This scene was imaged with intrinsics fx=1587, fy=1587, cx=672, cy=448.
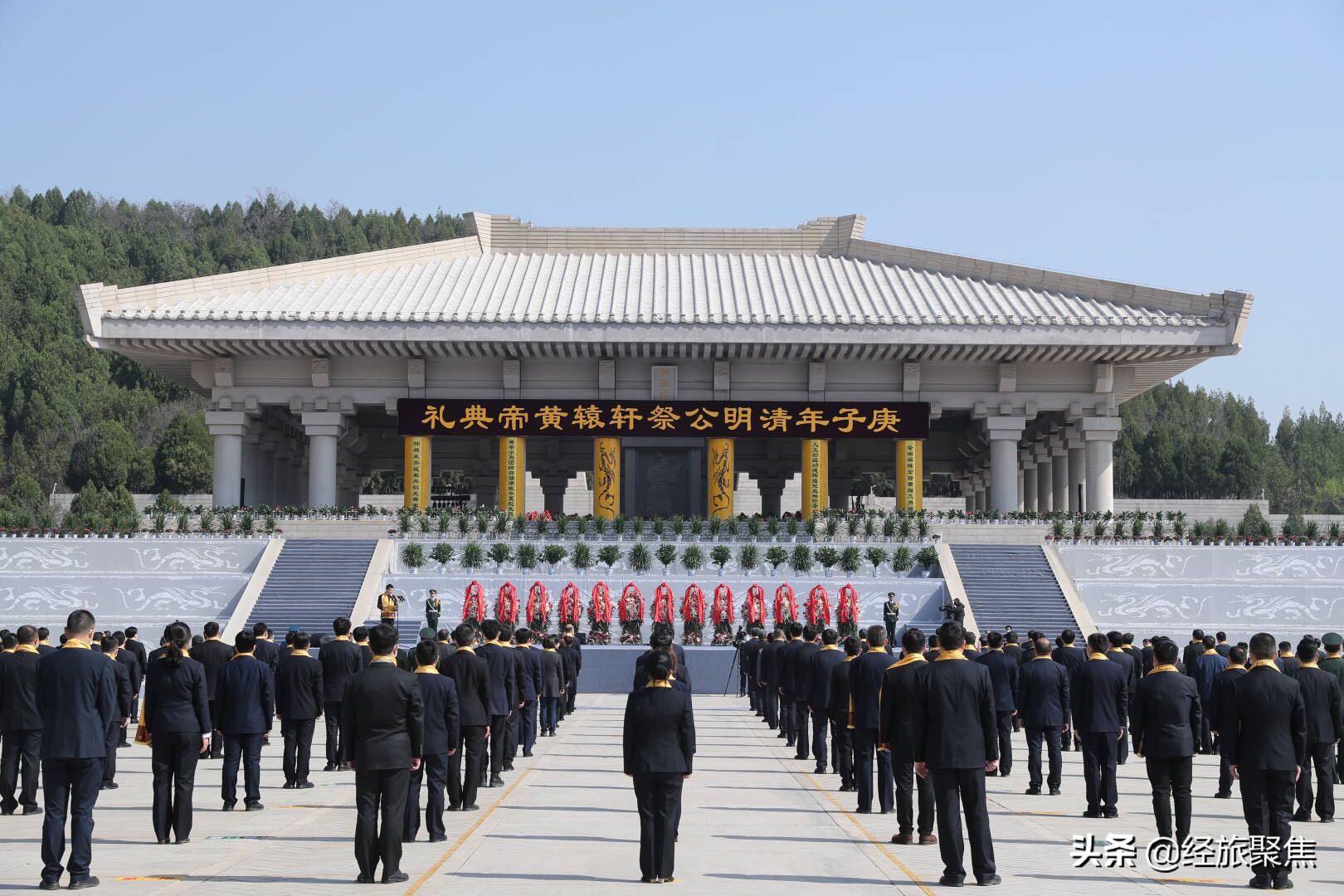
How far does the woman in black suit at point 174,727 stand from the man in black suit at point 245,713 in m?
1.36

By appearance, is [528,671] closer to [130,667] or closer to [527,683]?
[527,683]

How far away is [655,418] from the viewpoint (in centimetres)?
3662

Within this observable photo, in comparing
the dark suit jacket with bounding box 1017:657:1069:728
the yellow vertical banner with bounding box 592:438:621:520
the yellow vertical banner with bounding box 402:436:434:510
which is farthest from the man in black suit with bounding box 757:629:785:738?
the yellow vertical banner with bounding box 402:436:434:510

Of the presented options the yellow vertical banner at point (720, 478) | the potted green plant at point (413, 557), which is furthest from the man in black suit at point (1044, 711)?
the yellow vertical banner at point (720, 478)

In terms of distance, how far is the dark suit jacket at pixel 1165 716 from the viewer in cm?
995

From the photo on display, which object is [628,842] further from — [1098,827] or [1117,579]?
[1117,579]

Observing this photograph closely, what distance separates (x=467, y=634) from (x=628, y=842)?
2.06 metres

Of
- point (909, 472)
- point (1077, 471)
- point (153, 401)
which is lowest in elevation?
point (909, 472)

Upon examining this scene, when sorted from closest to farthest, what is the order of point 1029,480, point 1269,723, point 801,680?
point 1269,723
point 801,680
point 1029,480

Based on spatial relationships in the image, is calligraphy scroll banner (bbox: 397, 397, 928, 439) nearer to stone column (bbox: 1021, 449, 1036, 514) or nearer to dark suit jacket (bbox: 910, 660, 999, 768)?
stone column (bbox: 1021, 449, 1036, 514)

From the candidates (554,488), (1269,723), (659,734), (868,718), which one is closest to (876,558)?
(554,488)

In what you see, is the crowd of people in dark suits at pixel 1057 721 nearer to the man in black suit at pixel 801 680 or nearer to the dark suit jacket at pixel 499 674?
the man in black suit at pixel 801 680

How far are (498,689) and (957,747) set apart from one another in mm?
4823

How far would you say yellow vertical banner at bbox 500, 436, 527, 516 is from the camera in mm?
36684
